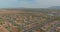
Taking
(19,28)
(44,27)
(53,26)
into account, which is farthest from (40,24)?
(19,28)

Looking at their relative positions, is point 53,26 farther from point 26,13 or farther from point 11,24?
point 11,24

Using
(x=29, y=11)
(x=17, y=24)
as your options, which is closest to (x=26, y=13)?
(x=29, y=11)

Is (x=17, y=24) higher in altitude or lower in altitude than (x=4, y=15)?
lower

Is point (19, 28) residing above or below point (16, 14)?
below

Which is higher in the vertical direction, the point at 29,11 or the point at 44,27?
the point at 29,11

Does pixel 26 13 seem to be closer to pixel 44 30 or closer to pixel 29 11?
pixel 29 11

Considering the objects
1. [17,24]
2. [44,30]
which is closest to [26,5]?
[17,24]

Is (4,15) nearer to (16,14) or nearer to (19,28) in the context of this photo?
(16,14)

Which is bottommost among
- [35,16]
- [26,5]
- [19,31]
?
[19,31]
